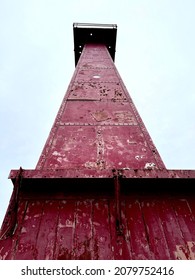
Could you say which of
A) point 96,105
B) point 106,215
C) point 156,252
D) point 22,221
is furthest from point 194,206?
point 96,105

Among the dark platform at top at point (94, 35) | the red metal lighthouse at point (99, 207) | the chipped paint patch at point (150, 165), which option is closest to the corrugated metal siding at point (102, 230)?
the red metal lighthouse at point (99, 207)

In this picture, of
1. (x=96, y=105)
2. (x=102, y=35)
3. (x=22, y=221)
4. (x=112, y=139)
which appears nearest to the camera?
(x=22, y=221)

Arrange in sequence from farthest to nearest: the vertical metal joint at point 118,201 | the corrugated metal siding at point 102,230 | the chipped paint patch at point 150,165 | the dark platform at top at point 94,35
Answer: the dark platform at top at point 94,35
the chipped paint patch at point 150,165
the vertical metal joint at point 118,201
the corrugated metal siding at point 102,230

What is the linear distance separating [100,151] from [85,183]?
81 cm

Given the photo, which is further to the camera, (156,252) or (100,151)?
(100,151)

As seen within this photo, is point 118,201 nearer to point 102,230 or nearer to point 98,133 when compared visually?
point 102,230

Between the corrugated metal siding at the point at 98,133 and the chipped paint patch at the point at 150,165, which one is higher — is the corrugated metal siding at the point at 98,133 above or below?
above

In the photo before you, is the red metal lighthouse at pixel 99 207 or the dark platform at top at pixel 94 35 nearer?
the red metal lighthouse at pixel 99 207

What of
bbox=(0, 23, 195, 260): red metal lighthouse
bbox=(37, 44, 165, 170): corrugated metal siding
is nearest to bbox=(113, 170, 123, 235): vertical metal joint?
bbox=(0, 23, 195, 260): red metal lighthouse

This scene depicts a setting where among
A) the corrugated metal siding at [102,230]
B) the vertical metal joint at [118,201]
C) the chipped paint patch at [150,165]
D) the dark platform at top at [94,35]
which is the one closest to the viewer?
the corrugated metal siding at [102,230]

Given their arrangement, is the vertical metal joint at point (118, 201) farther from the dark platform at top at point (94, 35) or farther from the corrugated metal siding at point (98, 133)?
the dark platform at top at point (94, 35)

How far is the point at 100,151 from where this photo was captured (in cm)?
298
